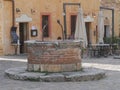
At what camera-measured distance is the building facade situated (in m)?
24.8

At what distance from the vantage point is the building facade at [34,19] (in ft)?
81.3

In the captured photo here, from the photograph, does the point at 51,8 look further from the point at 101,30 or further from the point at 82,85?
the point at 82,85

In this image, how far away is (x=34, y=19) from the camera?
86.3ft

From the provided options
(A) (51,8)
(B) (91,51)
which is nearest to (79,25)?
(B) (91,51)

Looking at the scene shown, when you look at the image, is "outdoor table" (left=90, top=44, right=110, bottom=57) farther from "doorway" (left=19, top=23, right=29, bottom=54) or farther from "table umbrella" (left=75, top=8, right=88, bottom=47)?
"doorway" (left=19, top=23, right=29, bottom=54)

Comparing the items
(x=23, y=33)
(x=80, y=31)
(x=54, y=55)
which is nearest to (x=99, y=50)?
(x=80, y=31)

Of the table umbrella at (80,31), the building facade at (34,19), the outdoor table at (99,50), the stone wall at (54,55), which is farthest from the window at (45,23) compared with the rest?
the stone wall at (54,55)

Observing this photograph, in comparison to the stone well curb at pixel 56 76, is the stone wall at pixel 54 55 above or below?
above

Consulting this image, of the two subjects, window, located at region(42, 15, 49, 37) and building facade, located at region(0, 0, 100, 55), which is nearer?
building facade, located at region(0, 0, 100, 55)

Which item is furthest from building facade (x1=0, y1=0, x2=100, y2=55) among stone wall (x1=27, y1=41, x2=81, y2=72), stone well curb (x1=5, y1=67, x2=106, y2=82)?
stone well curb (x1=5, y1=67, x2=106, y2=82)

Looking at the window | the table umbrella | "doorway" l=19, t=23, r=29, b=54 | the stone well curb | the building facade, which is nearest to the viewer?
the stone well curb

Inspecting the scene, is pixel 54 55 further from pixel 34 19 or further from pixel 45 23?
pixel 45 23

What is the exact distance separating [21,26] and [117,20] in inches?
443

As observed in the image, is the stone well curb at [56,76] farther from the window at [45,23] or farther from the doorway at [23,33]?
the window at [45,23]
